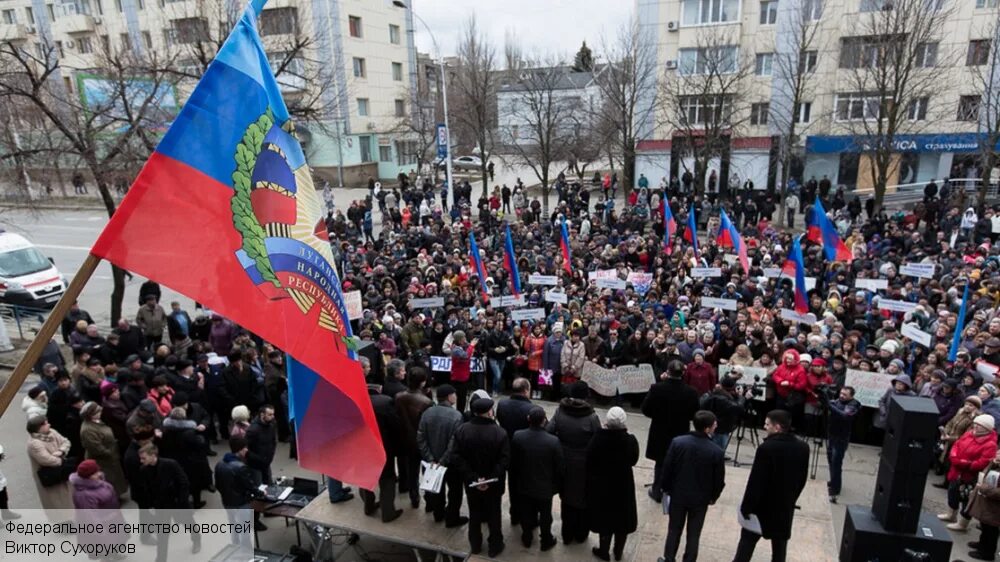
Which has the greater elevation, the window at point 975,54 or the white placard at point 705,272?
the window at point 975,54

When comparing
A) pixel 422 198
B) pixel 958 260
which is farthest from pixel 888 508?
pixel 422 198

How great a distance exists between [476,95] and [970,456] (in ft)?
95.5

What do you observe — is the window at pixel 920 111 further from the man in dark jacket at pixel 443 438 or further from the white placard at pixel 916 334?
the man in dark jacket at pixel 443 438

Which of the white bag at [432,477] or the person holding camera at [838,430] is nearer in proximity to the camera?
the white bag at [432,477]

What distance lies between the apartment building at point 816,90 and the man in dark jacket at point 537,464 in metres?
25.6

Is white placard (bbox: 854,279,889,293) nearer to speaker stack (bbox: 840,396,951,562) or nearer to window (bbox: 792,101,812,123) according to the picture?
speaker stack (bbox: 840,396,951,562)

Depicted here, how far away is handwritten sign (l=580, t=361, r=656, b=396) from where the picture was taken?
10.7 m

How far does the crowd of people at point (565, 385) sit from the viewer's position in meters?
6.29

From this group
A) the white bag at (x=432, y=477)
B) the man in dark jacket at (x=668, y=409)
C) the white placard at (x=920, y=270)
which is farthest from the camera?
the white placard at (x=920, y=270)

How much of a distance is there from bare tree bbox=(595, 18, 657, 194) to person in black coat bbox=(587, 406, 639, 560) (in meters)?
24.7

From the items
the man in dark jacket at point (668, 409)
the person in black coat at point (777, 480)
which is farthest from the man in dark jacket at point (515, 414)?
the person in black coat at point (777, 480)

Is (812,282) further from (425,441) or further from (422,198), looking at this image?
(422,198)

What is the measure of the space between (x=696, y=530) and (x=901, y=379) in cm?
367

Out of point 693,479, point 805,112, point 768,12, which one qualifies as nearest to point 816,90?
point 805,112
